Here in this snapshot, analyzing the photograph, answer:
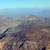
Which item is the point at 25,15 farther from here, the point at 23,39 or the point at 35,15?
the point at 23,39

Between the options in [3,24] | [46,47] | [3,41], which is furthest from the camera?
[3,24]

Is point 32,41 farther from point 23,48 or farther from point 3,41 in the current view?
point 3,41

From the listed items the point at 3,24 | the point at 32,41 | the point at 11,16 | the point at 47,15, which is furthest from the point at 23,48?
the point at 11,16

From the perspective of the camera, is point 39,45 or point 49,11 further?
point 49,11

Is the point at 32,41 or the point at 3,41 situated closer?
the point at 32,41

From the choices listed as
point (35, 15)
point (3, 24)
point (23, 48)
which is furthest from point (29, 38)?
point (35, 15)

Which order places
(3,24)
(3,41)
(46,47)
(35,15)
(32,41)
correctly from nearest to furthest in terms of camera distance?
(46,47) → (32,41) → (3,41) → (3,24) → (35,15)

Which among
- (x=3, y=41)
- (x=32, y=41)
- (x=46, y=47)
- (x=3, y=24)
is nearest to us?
(x=46, y=47)

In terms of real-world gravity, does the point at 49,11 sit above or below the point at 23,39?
below

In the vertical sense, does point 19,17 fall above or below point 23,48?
below
